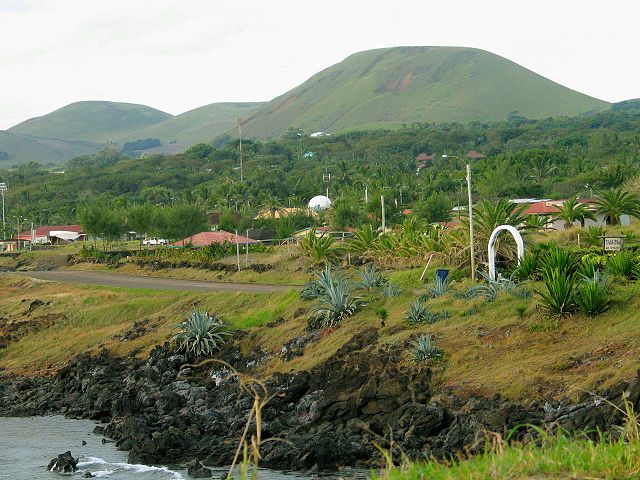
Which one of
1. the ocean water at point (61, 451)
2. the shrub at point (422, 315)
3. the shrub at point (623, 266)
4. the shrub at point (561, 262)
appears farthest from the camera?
the shrub at point (561, 262)

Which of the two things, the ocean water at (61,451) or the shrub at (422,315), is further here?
the shrub at (422,315)

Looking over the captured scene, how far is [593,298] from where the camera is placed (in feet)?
87.7

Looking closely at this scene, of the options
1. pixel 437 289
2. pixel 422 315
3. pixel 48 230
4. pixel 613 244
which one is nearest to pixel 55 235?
pixel 48 230

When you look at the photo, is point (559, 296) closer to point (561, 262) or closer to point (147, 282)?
point (561, 262)

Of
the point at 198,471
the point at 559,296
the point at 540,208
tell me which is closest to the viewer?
the point at 198,471

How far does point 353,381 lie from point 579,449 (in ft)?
57.0

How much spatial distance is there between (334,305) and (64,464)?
39.4ft

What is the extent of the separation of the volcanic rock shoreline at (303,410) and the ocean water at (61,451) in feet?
1.74

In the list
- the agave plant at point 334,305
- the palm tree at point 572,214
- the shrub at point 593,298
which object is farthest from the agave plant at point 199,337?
the palm tree at point 572,214

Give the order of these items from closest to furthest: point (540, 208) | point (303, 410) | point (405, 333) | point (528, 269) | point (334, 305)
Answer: point (303, 410), point (405, 333), point (528, 269), point (334, 305), point (540, 208)

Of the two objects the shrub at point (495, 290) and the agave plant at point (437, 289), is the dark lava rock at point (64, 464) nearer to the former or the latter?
the shrub at point (495, 290)

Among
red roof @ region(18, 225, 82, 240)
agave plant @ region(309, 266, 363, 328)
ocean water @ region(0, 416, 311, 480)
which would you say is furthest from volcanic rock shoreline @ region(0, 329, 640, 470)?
red roof @ region(18, 225, 82, 240)

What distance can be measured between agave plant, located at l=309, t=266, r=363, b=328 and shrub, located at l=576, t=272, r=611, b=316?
918 cm

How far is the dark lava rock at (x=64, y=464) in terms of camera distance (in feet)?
81.7
